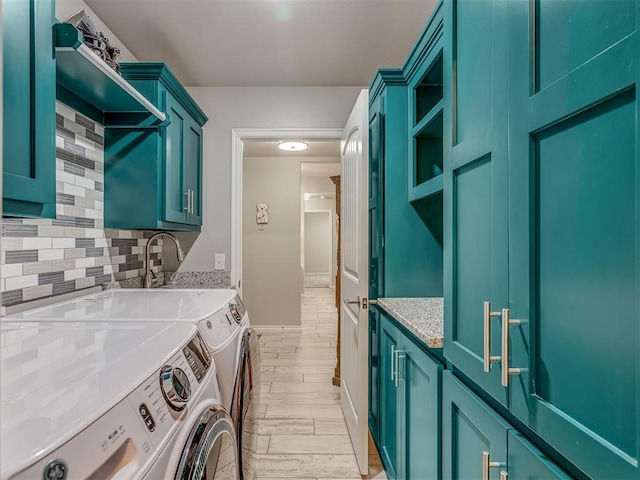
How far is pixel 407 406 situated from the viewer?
1500mm

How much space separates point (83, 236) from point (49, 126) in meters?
0.92

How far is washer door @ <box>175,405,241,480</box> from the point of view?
2.50ft

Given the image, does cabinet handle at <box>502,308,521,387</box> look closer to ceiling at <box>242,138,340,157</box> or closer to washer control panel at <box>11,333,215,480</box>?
washer control panel at <box>11,333,215,480</box>

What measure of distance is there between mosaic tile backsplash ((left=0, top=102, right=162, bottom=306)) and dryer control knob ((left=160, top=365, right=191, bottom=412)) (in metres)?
0.92

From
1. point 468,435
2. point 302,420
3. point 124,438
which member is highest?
point 124,438

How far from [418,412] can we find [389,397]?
0.45 meters

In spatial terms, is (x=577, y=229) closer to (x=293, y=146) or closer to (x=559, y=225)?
(x=559, y=225)

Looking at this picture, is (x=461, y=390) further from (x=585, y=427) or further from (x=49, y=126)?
(x=49, y=126)

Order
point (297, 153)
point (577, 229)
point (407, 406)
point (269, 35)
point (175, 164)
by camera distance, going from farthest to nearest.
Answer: point (297, 153), point (175, 164), point (269, 35), point (407, 406), point (577, 229)

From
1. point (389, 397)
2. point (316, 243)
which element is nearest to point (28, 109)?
point (389, 397)

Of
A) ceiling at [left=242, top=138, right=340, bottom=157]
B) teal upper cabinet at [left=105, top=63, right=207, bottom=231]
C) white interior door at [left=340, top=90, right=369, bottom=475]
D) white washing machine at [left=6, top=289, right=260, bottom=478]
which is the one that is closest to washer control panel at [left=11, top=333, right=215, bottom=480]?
white washing machine at [left=6, top=289, right=260, bottom=478]

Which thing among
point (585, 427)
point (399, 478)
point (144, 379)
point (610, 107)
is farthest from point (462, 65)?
point (399, 478)

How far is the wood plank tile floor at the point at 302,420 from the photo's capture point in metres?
1.95

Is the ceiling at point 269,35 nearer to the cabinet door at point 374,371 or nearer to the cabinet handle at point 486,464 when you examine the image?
the cabinet door at point 374,371
